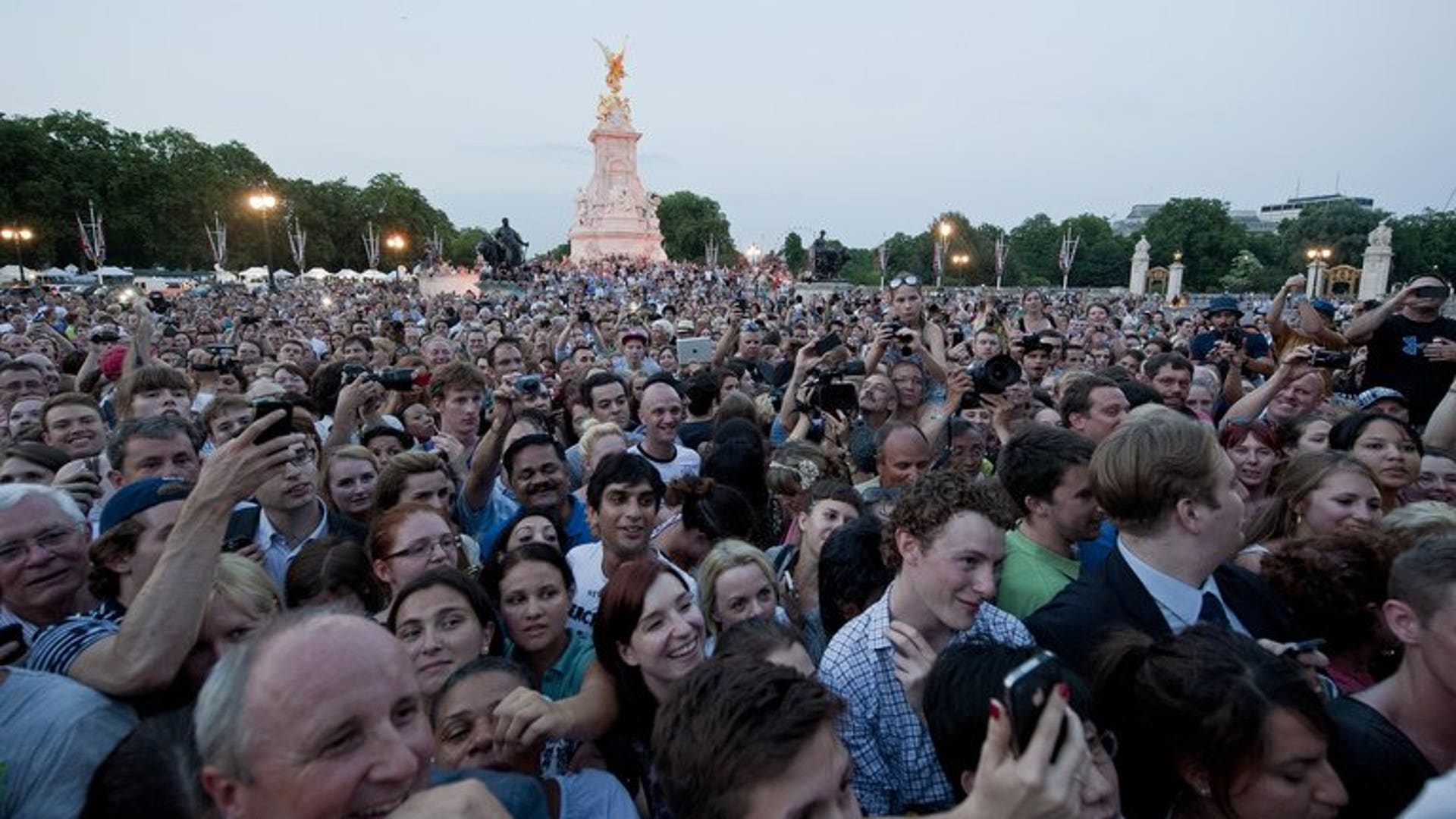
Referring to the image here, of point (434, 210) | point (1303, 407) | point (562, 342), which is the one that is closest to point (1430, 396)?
point (1303, 407)

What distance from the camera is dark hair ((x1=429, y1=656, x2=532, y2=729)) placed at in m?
2.49

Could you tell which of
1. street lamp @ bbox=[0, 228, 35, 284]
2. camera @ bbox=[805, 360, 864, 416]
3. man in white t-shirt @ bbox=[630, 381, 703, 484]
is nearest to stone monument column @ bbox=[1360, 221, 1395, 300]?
camera @ bbox=[805, 360, 864, 416]

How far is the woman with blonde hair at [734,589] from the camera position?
10.8 ft

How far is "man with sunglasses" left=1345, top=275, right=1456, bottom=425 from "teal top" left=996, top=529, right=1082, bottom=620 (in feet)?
16.2

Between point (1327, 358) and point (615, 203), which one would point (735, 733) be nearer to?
point (1327, 358)

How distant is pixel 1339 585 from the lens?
9.34 ft

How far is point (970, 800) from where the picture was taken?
1.49 metres

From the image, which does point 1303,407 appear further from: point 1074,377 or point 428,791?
point 428,791

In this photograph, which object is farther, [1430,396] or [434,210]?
[434,210]

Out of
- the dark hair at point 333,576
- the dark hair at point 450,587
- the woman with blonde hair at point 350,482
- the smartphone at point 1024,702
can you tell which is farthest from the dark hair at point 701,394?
the smartphone at point 1024,702

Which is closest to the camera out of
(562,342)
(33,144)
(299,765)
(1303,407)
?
(299,765)

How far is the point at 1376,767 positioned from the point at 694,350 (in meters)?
9.74

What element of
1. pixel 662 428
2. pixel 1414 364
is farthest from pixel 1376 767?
pixel 1414 364

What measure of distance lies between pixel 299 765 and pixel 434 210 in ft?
358
